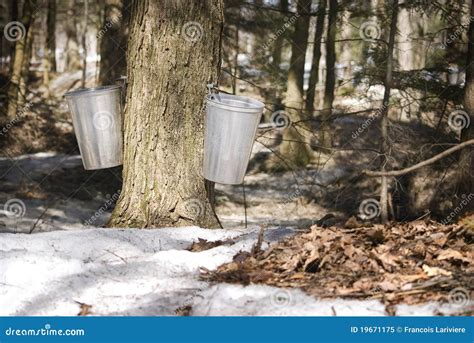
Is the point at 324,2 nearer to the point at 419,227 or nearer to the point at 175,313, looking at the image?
the point at 419,227

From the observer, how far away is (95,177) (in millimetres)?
13180

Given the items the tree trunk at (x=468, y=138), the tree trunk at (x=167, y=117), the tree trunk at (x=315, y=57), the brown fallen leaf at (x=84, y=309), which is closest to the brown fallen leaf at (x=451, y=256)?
the brown fallen leaf at (x=84, y=309)

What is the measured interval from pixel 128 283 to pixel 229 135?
1.41 metres

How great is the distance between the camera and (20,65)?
1708 centimetres

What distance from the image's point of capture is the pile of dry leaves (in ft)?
10.8

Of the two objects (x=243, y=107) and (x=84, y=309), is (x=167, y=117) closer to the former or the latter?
(x=243, y=107)

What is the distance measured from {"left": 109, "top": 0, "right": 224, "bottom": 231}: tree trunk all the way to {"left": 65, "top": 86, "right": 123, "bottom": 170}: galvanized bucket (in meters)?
0.12

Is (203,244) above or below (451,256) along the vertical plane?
below

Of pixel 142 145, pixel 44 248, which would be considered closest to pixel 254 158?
pixel 142 145

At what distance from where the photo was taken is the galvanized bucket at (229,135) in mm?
4512

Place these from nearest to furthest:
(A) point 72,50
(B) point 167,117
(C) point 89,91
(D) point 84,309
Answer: (D) point 84,309 < (C) point 89,91 < (B) point 167,117 < (A) point 72,50

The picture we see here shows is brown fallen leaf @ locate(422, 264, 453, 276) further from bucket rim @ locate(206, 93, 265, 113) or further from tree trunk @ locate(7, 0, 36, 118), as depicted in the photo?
tree trunk @ locate(7, 0, 36, 118)

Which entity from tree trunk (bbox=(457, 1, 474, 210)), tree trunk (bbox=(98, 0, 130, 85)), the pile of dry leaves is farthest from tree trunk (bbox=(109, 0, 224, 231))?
tree trunk (bbox=(98, 0, 130, 85))

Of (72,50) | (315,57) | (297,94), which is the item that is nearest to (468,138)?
(297,94)
